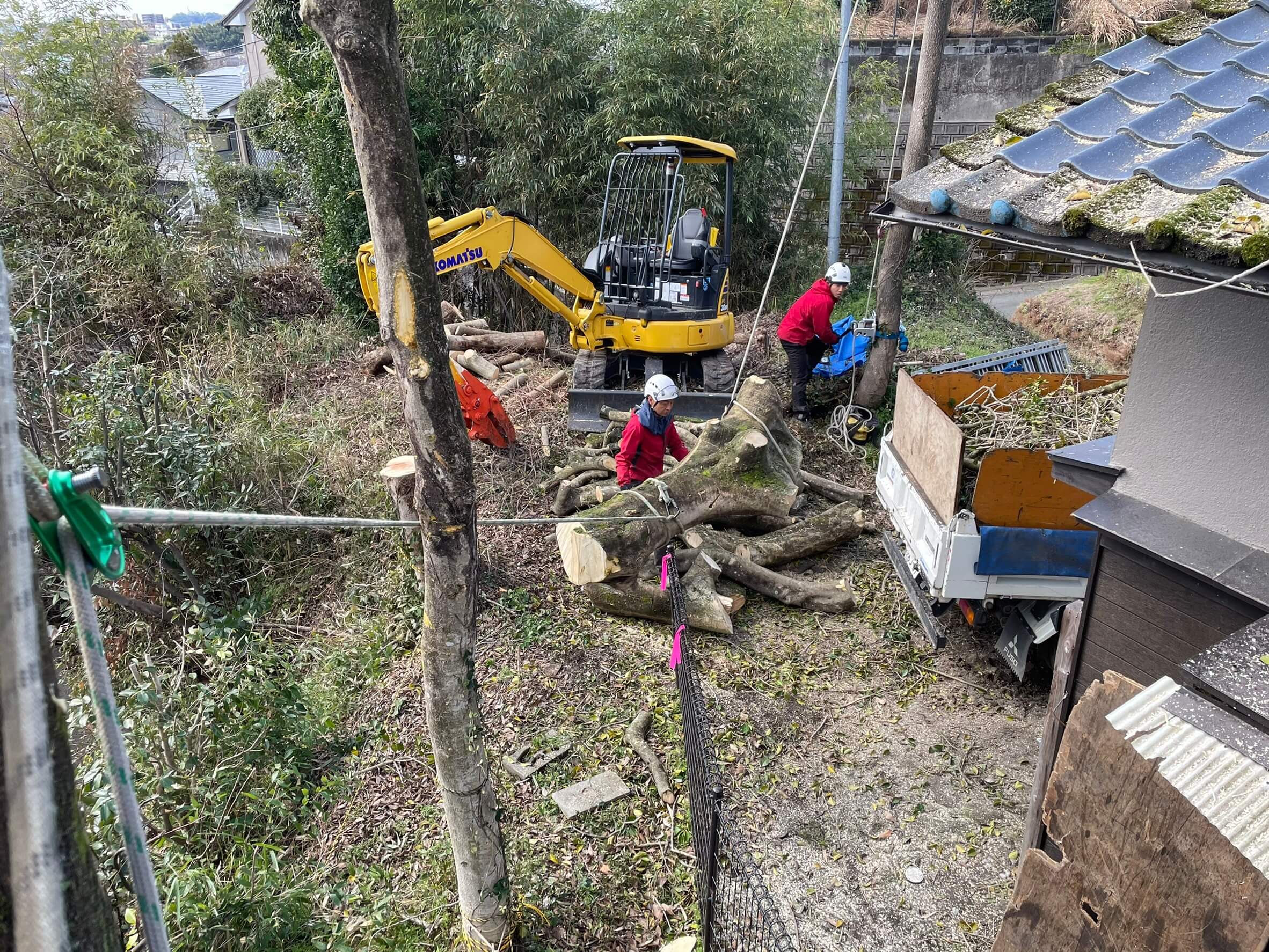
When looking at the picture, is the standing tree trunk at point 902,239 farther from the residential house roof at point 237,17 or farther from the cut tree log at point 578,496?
the residential house roof at point 237,17

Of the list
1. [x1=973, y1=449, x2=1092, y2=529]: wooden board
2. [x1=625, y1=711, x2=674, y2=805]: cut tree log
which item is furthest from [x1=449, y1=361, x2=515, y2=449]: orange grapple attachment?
[x1=973, y1=449, x2=1092, y2=529]: wooden board

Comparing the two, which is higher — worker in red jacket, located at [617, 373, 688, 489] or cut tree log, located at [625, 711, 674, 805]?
worker in red jacket, located at [617, 373, 688, 489]

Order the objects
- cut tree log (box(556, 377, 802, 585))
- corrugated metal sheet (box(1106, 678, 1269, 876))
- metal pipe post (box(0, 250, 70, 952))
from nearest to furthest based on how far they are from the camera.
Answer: metal pipe post (box(0, 250, 70, 952)) < corrugated metal sheet (box(1106, 678, 1269, 876)) < cut tree log (box(556, 377, 802, 585))

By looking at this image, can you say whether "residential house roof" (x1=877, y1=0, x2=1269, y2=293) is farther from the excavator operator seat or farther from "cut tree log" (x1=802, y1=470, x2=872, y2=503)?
the excavator operator seat

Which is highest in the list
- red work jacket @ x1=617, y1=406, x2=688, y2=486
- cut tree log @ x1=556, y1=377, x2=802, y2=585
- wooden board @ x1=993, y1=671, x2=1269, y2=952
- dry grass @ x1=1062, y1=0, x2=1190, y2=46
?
dry grass @ x1=1062, y1=0, x2=1190, y2=46

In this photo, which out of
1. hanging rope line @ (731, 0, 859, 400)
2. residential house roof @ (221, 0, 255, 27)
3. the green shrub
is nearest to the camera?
hanging rope line @ (731, 0, 859, 400)

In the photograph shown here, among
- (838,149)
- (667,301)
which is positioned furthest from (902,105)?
(667,301)

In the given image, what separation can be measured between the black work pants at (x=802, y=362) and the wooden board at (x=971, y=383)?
2813 millimetres

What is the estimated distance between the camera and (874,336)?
8.63m

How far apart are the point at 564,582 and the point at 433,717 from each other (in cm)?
319

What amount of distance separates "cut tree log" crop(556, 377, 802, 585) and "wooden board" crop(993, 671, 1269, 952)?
377 centimetres

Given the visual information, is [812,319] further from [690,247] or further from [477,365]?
[477,365]

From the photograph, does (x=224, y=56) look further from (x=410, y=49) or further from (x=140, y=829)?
(x=140, y=829)

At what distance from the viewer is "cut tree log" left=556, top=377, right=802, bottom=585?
18.2 feet
